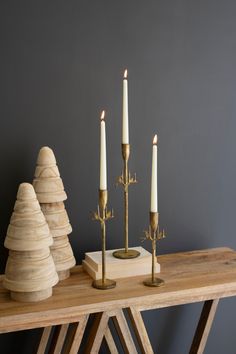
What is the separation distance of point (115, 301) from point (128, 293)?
0.06m

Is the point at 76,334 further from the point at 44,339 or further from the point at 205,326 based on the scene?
the point at 205,326

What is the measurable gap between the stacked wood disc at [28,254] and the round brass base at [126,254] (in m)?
0.26

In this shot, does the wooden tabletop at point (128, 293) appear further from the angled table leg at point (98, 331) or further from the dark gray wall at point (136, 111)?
the dark gray wall at point (136, 111)

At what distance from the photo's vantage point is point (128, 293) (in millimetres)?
1385

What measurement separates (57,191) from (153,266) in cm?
35

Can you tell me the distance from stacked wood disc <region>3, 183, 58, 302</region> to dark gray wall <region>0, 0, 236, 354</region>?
30 centimetres

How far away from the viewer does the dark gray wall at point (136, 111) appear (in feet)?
5.24

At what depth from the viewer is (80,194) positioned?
5.60 feet

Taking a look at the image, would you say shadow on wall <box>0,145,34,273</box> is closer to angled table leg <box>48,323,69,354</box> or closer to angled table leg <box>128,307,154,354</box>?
angled table leg <box>48,323,69,354</box>

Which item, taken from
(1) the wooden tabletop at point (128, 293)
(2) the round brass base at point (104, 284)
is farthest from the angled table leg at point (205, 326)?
(2) the round brass base at point (104, 284)

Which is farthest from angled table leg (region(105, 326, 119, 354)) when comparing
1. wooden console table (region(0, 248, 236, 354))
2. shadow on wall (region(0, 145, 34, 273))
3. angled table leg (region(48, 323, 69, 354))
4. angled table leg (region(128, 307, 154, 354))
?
shadow on wall (region(0, 145, 34, 273))

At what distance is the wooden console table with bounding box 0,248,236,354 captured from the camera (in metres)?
1.27

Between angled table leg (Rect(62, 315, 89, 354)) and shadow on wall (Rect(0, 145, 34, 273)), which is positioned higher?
shadow on wall (Rect(0, 145, 34, 273))

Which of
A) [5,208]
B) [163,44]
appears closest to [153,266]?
[5,208]
